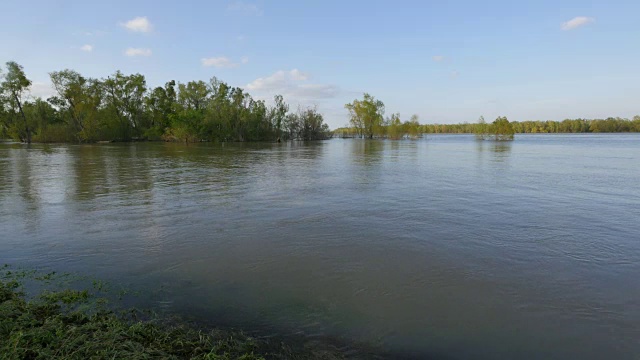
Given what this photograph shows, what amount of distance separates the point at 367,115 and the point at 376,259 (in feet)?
358

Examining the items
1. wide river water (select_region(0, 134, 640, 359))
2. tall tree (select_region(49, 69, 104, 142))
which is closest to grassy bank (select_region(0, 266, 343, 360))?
wide river water (select_region(0, 134, 640, 359))

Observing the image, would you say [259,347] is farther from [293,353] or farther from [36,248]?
[36,248]

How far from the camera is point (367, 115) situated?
113625 mm

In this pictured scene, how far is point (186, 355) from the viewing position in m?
4.04

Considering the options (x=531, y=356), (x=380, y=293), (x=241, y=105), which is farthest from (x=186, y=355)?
(x=241, y=105)

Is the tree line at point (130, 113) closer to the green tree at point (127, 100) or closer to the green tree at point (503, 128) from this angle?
the green tree at point (127, 100)

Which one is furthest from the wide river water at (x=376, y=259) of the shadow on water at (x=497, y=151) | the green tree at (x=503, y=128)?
the green tree at (x=503, y=128)

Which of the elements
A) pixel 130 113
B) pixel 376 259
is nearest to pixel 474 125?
pixel 130 113

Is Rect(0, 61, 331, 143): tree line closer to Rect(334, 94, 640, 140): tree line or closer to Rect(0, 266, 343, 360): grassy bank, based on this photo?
Rect(334, 94, 640, 140): tree line

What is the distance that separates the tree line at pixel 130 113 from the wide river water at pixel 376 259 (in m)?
66.5

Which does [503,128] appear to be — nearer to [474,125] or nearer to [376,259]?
[474,125]

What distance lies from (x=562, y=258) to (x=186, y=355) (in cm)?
742

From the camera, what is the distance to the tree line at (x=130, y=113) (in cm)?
6938

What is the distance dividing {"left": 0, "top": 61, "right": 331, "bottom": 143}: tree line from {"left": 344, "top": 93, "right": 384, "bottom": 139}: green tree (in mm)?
27487
